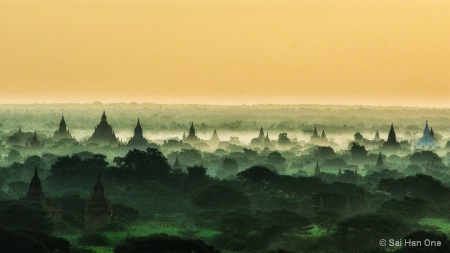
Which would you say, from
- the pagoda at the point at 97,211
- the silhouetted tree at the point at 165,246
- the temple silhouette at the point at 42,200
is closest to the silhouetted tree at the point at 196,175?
Answer: the temple silhouette at the point at 42,200

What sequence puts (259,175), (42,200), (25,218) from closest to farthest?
(25,218) < (42,200) < (259,175)

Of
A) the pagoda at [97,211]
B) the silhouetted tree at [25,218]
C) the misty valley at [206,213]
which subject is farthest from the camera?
the pagoda at [97,211]

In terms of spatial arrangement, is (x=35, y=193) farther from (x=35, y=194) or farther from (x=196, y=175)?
(x=196, y=175)

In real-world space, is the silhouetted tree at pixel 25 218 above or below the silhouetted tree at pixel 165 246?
below

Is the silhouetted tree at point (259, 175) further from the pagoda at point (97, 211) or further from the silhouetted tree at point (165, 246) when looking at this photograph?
the silhouetted tree at point (165, 246)

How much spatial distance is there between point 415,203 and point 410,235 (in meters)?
25.8

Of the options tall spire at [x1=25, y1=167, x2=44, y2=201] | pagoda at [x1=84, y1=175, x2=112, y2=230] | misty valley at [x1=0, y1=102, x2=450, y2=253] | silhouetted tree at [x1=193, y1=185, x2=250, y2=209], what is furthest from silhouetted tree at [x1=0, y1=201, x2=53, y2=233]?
silhouetted tree at [x1=193, y1=185, x2=250, y2=209]

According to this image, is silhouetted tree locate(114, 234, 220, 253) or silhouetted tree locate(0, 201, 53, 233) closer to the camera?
silhouetted tree locate(114, 234, 220, 253)

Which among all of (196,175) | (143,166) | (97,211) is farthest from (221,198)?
(143,166)

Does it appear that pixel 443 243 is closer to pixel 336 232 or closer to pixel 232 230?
pixel 336 232

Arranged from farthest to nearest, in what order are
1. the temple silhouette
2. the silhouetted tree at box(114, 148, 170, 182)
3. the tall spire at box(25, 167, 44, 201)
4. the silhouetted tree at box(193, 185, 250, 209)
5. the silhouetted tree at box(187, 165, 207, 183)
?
the silhouetted tree at box(114, 148, 170, 182) → the silhouetted tree at box(187, 165, 207, 183) → the silhouetted tree at box(193, 185, 250, 209) → the tall spire at box(25, 167, 44, 201) → the temple silhouette

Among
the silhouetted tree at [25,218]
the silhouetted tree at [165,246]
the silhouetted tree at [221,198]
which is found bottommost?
the silhouetted tree at [221,198]

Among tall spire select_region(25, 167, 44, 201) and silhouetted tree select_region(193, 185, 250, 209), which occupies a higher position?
tall spire select_region(25, 167, 44, 201)

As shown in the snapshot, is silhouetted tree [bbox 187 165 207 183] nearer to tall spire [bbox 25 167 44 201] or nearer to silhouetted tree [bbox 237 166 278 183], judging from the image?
silhouetted tree [bbox 237 166 278 183]
